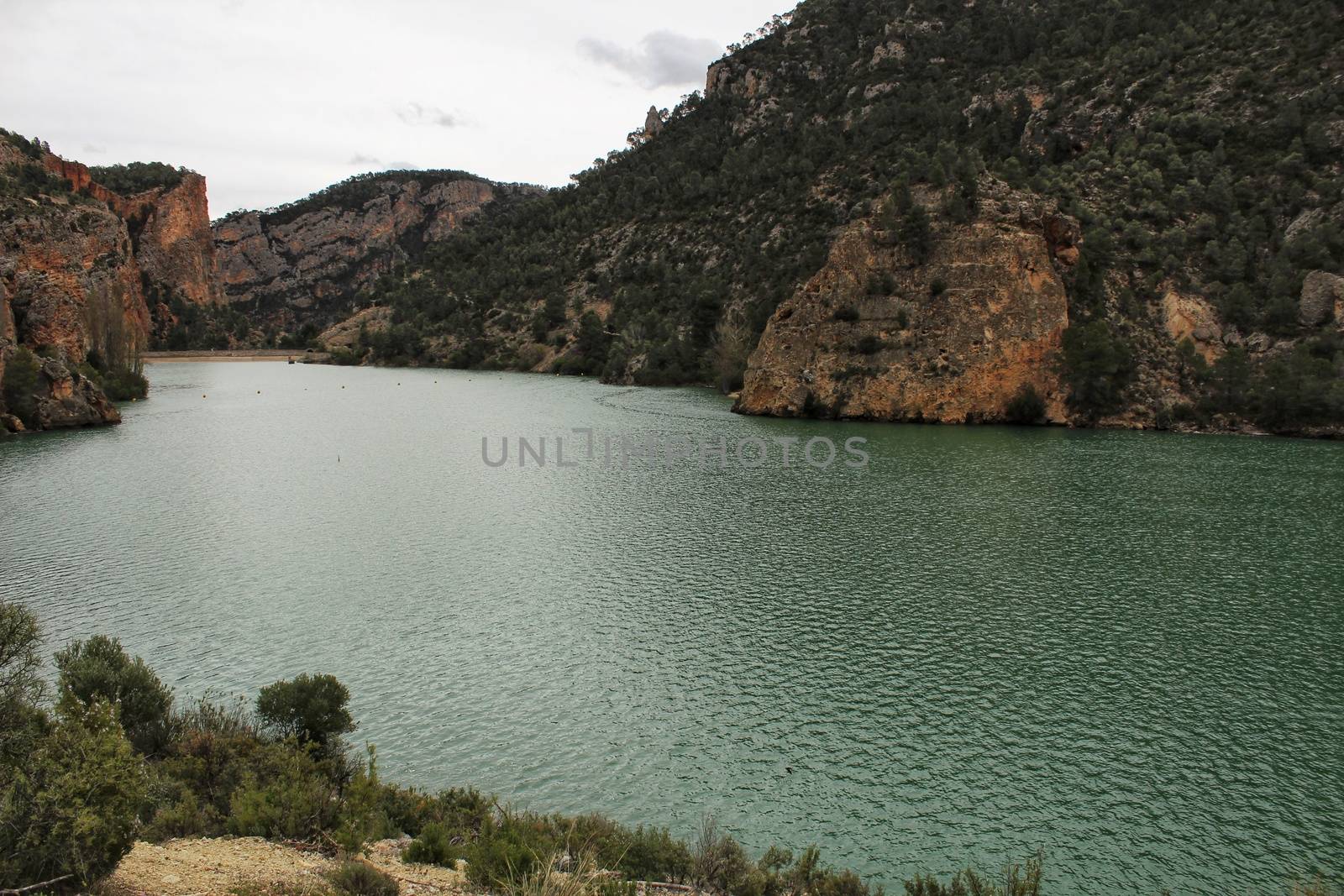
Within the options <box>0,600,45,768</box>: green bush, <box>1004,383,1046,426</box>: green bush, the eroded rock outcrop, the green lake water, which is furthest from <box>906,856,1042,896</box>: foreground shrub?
the eroded rock outcrop

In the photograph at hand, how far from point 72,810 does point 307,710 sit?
5331 mm

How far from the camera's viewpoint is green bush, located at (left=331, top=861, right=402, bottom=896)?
6938 millimetres

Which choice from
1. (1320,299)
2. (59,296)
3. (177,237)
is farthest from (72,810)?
(177,237)

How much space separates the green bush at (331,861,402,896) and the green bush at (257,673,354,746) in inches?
193

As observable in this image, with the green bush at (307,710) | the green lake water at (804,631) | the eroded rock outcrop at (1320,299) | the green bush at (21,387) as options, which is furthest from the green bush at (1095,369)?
the green bush at (21,387)

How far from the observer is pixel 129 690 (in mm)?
11297

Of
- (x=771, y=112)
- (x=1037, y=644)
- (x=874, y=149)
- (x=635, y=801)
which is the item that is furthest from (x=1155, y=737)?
(x=771, y=112)

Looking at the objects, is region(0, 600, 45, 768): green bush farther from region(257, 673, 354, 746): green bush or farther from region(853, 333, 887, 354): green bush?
region(853, 333, 887, 354): green bush

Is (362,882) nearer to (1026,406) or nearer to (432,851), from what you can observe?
(432,851)

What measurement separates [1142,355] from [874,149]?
38.6 m

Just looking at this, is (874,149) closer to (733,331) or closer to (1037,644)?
(733,331)

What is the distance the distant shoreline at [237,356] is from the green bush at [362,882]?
126 m

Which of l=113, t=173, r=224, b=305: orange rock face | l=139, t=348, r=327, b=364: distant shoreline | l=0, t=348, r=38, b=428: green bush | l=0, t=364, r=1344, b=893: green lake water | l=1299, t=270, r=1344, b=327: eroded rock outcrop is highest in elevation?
l=113, t=173, r=224, b=305: orange rock face

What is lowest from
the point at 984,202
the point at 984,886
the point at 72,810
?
the point at 984,886
